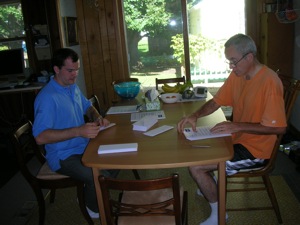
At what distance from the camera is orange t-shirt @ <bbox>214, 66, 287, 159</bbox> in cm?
171

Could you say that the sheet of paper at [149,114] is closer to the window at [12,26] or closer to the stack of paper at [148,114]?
the stack of paper at [148,114]

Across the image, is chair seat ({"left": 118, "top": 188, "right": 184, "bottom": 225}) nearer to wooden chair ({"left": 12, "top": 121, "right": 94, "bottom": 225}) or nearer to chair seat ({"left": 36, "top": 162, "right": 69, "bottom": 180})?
wooden chair ({"left": 12, "top": 121, "right": 94, "bottom": 225})

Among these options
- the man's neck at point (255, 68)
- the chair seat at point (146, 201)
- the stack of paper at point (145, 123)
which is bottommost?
the chair seat at point (146, 201)

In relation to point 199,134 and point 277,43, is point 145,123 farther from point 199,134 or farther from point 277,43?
point 277,43

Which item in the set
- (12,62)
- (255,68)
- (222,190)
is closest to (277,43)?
(255,68)

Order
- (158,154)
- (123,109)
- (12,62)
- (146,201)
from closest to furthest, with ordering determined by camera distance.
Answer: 1. (158,154)
2. (146,201)
3. (123,109)
4. (12,62)

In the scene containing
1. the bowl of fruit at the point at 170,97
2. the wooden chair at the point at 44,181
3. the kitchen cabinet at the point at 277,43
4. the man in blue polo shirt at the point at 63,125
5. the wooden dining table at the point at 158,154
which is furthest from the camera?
the kitchen cabinet at the point at 277,43

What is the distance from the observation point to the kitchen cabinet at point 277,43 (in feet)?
11.2

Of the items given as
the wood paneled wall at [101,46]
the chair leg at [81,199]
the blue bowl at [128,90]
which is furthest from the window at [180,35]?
the chair leg at [81,199]

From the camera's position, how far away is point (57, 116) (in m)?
1.99

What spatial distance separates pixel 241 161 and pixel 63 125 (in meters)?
1.18

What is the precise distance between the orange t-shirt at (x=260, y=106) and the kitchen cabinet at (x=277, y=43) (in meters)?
1.65

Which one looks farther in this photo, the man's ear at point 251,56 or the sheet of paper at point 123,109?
the sheet of paper at point 123,109

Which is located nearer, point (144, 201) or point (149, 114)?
point (144, 201)
